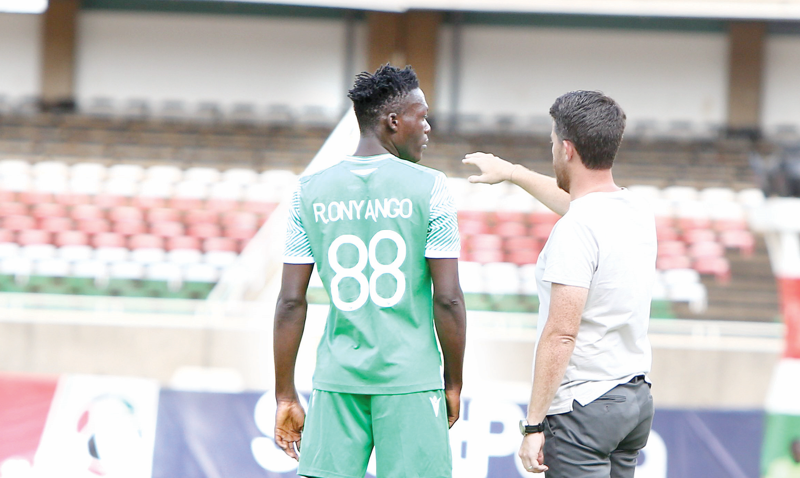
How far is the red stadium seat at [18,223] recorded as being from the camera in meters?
10.8

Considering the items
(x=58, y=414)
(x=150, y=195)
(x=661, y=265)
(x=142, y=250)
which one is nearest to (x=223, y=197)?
(x=150, y=195)

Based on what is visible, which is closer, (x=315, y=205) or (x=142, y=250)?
(x=315, y=205)

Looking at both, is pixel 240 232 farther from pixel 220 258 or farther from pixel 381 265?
pixel 381 265

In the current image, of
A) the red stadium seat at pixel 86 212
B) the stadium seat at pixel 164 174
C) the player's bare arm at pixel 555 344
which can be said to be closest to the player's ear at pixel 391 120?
the player's bare arm at pixel 555 344

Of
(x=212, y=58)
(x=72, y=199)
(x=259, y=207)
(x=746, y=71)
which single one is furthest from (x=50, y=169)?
(x=746, y=71)

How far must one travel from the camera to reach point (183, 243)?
10.6 metres

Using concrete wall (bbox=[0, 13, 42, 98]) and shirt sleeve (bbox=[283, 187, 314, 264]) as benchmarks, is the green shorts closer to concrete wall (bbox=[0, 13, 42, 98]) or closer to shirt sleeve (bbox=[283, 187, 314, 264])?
shirt sleeve (bbox=[283, 187, 314, 264])

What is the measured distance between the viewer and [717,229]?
11203 mm

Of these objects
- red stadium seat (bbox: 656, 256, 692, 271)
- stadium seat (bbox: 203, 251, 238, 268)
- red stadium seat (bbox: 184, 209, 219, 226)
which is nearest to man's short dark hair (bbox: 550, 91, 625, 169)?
stadium seat (bbox: 203, 251, 238, 268)

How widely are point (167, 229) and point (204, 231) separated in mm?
511

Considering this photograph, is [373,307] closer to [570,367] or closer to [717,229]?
[570,367]

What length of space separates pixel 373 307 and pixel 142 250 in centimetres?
878

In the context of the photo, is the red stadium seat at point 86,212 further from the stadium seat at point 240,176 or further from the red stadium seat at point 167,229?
the stadium seat at point 240,176

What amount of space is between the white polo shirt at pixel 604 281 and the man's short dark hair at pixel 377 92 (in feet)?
1.77
